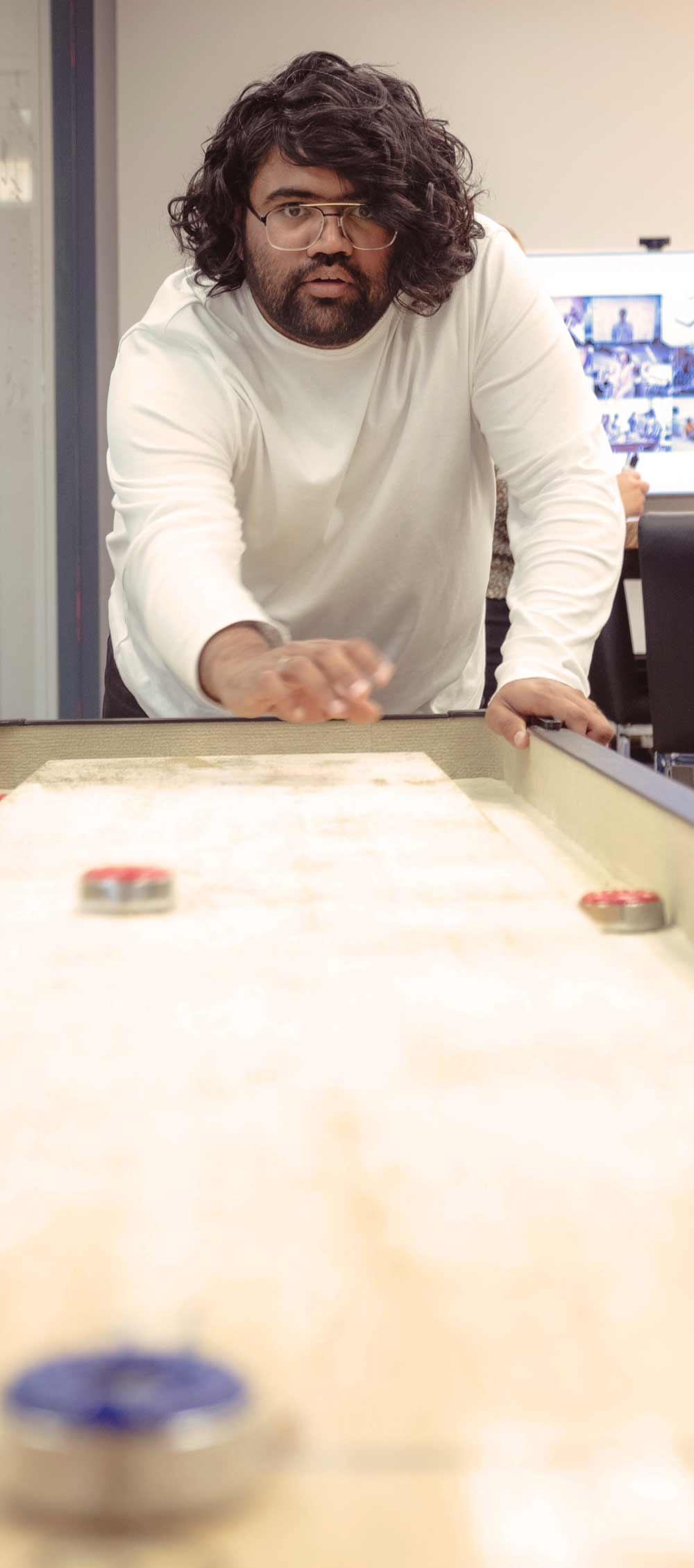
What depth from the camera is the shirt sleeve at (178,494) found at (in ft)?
4.94

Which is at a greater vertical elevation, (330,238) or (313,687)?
(330,238)

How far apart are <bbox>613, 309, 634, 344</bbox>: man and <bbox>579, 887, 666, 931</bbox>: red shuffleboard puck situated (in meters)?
4.50

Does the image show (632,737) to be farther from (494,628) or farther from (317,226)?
(317,226)

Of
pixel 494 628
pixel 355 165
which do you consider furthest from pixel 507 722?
pixel 494 628

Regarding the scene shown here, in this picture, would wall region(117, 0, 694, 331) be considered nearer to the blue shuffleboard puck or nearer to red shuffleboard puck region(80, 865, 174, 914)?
red shuffleboard puck region(80, 865, 174, 914)

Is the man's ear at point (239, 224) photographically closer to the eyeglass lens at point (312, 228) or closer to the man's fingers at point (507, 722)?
the eyeglass lens at point (312, 228)

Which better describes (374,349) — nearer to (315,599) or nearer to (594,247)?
(315,599)

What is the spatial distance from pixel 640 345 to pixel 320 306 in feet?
11.8

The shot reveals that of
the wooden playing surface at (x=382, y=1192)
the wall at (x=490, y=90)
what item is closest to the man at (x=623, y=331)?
the wall at (x=490, y=90)

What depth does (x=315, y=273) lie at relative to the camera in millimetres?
1741

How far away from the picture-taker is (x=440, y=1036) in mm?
681

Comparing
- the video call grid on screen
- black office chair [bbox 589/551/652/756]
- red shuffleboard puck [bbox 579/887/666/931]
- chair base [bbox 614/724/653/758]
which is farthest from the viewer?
the video call grid on screen

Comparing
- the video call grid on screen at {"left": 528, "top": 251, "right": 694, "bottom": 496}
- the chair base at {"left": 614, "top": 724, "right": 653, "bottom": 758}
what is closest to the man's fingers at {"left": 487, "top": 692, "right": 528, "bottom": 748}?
the chair base at {"left": 614, "top": 724, "right": 653, "bottom": 758}

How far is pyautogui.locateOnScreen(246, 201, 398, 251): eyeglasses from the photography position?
5.71 ft
